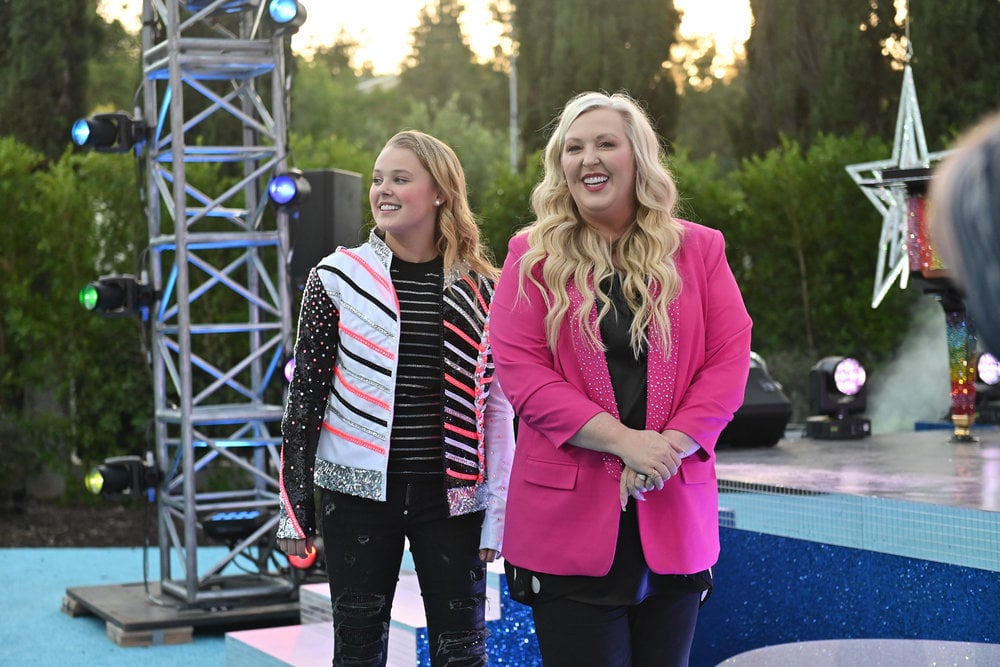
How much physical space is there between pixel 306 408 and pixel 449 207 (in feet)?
1.73

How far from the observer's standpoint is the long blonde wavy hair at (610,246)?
2.06m

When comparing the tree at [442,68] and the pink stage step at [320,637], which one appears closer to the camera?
the pink stage step at [320,637]

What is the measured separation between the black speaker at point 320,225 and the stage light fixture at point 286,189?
40 centimetres

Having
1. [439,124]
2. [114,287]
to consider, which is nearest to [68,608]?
[114,287]

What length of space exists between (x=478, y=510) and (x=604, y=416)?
1.86 feet

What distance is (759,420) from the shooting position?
208 inches

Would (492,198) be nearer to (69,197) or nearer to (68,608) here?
(69,197)

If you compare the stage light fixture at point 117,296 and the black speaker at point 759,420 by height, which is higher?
the stage light fixture at point 117,296

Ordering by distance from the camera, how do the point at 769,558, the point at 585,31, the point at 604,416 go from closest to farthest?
the point at 604,416 < the point at 769,558 < the point at 585,31

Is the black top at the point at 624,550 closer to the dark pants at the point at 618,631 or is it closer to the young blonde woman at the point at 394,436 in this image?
the dark pants at the point at 618,631

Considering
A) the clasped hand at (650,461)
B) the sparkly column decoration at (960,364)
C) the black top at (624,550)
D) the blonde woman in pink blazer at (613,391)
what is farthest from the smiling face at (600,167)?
the sparkly column decoration at (960,364)

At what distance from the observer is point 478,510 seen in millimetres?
2500

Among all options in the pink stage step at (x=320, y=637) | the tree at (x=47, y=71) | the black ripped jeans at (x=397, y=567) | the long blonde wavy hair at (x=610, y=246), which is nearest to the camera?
the long blonde wavy hair at (x=610, y=246)

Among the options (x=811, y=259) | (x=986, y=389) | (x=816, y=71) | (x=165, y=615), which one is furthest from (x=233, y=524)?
(x=816, y=71)
